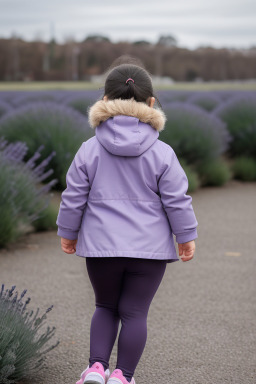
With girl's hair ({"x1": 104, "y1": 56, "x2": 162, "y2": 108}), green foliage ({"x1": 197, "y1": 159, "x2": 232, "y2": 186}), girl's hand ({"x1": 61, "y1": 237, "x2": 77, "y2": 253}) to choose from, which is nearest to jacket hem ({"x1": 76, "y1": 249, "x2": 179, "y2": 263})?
girl's hand ({"x1": 61, "y1": 237, "x2": 77, "y2": 253})

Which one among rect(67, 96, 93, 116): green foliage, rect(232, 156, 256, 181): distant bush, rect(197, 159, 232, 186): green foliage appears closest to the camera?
rect(197, 159, 232, 186): green foliage

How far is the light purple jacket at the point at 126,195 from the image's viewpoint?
2963mm

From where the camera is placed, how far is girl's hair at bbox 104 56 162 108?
312cm

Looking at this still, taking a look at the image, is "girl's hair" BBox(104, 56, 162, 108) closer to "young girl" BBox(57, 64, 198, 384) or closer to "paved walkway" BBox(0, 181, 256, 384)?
"young girl" BBox(57, 64, 198, 384)

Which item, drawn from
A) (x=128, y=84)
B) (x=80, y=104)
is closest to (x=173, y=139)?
(x=80, y=104)

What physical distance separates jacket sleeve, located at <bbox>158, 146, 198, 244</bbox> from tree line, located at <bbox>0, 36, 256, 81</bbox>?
101 meters

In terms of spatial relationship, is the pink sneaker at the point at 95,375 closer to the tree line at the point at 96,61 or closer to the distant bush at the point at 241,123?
the distant bush at the point at 241,123

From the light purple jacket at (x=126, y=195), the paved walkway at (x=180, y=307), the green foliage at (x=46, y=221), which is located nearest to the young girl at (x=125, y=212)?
the light purple jacket at (x=126, y=195)

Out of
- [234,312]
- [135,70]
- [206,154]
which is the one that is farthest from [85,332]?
[206,154]

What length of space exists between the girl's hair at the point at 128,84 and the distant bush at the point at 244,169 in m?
9.01

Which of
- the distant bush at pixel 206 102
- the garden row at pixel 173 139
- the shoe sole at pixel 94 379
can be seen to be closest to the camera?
the shoe sole at pixel 94 379

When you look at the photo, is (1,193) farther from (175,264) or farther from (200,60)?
(200,60)

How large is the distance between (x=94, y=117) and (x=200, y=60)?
115m

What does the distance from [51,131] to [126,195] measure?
6.93 metres
